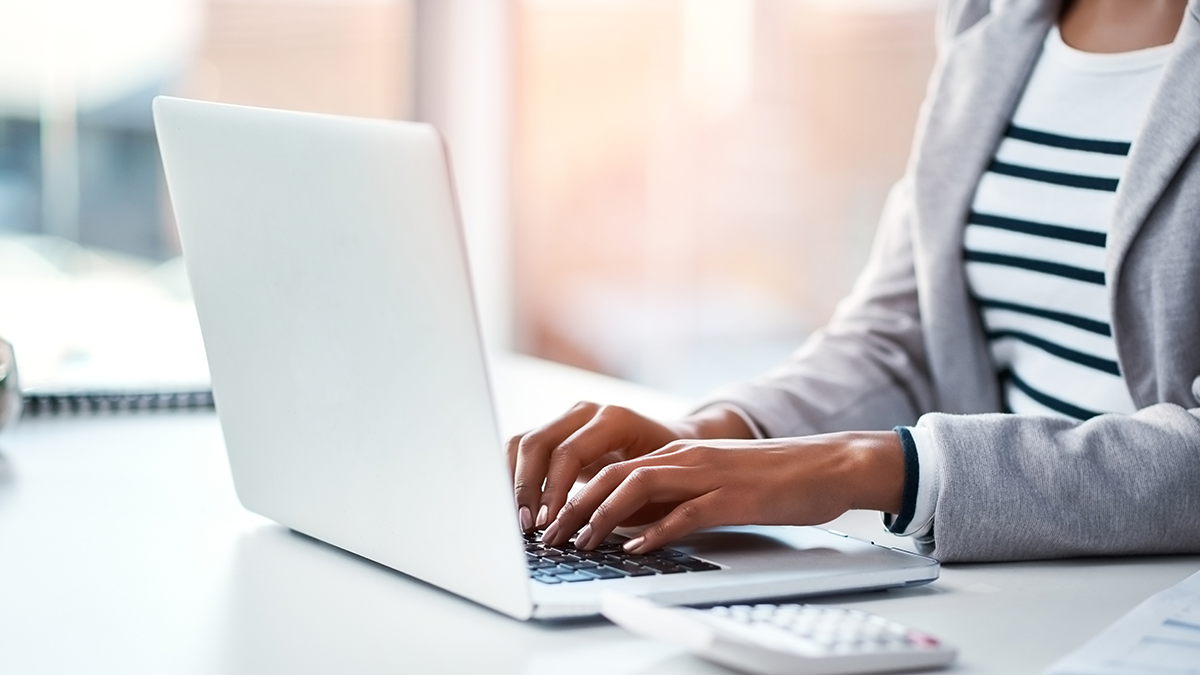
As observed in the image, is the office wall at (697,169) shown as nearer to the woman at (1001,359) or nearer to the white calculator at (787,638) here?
the woman at (1001,359)

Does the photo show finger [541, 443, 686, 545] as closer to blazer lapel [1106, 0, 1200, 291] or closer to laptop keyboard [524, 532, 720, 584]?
laptop keyboard [524, 532, 720, 584]

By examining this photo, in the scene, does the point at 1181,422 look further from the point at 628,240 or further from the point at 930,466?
the point at 628,240

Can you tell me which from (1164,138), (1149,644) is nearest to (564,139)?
(1164,138)

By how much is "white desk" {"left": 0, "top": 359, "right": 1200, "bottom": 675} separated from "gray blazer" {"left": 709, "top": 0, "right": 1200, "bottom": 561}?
0.12ft

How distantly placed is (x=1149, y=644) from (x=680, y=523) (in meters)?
0.24

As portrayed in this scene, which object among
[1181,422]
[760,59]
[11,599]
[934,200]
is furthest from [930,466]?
[760,59]

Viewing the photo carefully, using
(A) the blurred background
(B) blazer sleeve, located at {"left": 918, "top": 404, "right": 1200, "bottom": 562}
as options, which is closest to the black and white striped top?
(B) blazer sleeve, located at {"left": 918, "top": 404, "right": 1200, "bottom": 562}

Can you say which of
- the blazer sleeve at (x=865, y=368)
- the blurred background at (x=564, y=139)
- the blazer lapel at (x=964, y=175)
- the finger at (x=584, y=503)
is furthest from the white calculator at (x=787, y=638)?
the blurred background at (x=564, y=139)

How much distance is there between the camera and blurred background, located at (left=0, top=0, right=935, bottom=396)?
134 inches

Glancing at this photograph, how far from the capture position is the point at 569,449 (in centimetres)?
82

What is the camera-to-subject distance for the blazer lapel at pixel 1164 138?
93cm

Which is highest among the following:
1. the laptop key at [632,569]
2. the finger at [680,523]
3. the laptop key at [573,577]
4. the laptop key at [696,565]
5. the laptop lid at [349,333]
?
the laptop lid at [349,333]

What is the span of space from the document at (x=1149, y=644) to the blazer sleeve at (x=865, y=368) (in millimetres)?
402

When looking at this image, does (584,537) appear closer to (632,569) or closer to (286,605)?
(632,569)
